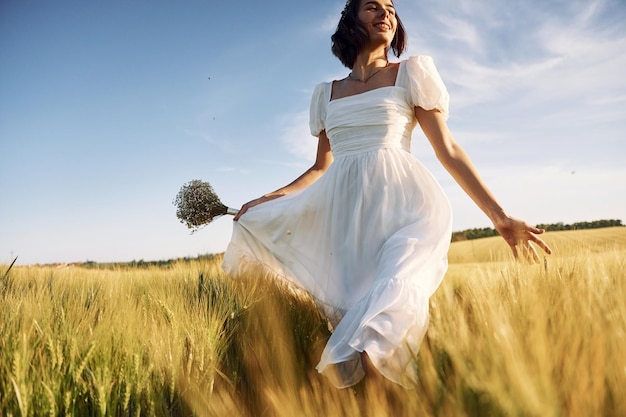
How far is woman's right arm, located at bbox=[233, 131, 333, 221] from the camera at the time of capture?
9.37ft

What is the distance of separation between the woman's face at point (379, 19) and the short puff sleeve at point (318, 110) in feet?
1.29

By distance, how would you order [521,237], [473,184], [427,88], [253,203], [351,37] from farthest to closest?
[253,203]
[351,37]
[427,88]
[473,184]
[521,237]

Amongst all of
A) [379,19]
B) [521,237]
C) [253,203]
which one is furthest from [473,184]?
[253,203]

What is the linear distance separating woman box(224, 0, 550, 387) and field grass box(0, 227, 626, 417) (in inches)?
4.3

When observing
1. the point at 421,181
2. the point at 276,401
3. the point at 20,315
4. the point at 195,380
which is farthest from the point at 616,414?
the point at 20,315

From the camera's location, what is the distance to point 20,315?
1659mm

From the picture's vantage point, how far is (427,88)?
2.41 meters

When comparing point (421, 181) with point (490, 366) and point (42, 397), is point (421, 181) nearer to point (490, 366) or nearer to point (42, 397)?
point (490, 366)

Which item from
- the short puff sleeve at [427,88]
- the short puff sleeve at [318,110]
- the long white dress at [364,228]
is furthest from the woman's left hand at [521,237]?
the short puff sleeve at [318,110]

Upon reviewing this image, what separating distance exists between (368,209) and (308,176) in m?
0.69

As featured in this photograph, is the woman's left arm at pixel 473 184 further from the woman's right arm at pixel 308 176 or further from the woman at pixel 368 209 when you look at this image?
the woman's right arm at pixel 308 176

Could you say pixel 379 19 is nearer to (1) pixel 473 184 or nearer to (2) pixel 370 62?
(2) pixel 370 62

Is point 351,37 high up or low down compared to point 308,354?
up

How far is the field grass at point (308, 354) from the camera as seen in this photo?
3.21ft
